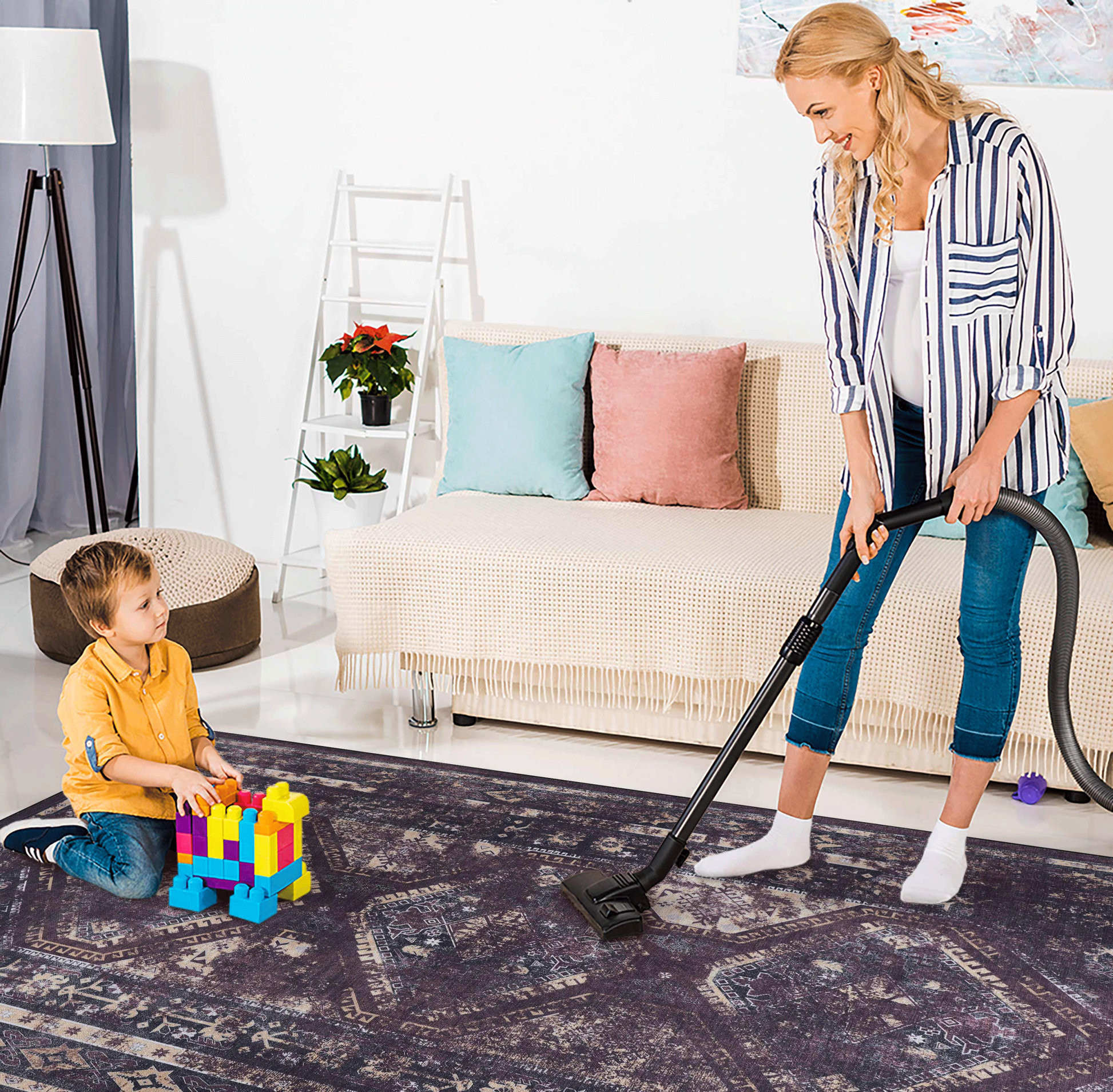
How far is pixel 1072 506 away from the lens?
2721mm

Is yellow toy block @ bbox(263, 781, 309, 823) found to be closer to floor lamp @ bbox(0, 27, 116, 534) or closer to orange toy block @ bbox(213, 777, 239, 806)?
orange toy block @ bbox(213, 777, 239, 806)

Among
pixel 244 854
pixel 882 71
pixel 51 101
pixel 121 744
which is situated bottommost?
pixel 244 854

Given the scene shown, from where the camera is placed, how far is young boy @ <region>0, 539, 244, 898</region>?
2002mm

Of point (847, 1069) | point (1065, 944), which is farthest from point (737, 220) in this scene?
point (847, 1069)

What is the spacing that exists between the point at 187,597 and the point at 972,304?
1.97 meters

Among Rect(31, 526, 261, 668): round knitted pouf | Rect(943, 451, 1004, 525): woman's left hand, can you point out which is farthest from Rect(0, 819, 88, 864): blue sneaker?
Rect(943, 451, 1004, 525): woman's left hand

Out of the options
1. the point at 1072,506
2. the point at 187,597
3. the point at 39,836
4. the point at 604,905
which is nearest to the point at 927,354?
the point at 604,905

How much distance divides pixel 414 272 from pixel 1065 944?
264cm

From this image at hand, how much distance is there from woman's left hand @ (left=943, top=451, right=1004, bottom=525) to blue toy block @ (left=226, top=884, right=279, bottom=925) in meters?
1.15

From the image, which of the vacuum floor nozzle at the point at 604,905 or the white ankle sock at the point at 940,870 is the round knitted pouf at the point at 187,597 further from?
the white ankle sock at the point at 940,870

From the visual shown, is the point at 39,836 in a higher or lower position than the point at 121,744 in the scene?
lower

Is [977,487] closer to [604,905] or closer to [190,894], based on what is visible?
[604,905]

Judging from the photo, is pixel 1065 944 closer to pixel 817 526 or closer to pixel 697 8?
pixel 817 526

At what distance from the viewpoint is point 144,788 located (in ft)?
6.91
